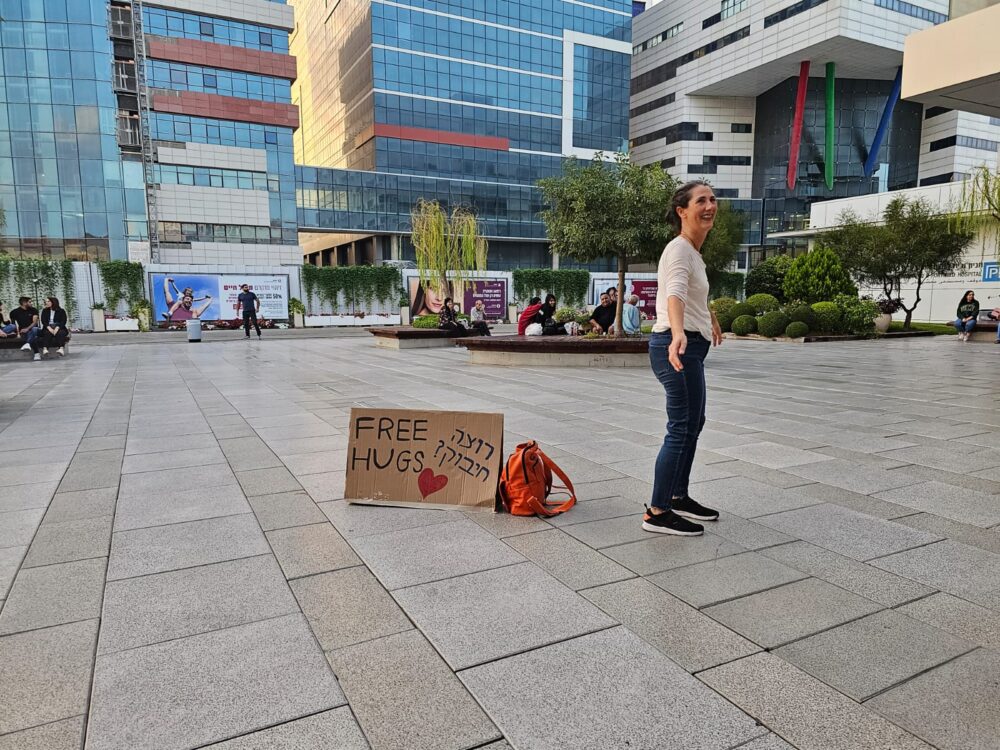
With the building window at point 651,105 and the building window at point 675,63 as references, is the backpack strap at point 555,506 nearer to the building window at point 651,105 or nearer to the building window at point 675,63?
the building window at point 675,63

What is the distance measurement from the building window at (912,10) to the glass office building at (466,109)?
2659 cm

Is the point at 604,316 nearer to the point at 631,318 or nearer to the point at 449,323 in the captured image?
the point at 631,318

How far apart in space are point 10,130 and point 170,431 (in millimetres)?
48001

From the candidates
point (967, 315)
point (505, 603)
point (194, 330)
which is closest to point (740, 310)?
point (967, 315)

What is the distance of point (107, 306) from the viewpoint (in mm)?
33469

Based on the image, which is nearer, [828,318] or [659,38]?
[828,318]

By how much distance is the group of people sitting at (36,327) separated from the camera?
50.1 ft

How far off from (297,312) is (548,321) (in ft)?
74.8

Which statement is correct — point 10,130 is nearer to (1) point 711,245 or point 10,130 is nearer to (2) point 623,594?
(1) point 711,245

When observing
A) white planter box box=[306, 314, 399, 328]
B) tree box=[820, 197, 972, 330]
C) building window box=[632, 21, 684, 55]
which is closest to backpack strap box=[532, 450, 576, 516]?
tree box=[820, 197, 972, 330]

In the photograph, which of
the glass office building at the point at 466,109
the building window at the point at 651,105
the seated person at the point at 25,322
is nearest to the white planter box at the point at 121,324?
the seated person at the point at 25,322

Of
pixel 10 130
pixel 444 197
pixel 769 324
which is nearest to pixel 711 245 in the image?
pixel 769 324

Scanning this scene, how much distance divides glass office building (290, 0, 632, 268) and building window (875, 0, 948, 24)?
2659cm

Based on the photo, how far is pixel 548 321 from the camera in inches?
621
